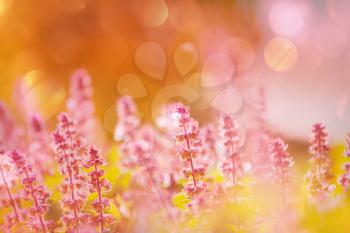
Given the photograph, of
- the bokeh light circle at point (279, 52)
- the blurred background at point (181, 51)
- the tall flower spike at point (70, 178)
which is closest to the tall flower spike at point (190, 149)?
the tall flower spike at point (70, 178)

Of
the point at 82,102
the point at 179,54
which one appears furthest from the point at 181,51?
the point at 82,102

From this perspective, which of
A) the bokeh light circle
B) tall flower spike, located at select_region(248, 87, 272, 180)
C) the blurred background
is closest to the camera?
tall flower spike, located at select_region(248, 87, 272, 180)

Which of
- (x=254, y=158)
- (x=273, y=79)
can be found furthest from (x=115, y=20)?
(x=254, y=158)

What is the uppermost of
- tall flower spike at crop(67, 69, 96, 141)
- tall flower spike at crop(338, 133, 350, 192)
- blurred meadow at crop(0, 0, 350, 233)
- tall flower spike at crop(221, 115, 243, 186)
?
blurred meadow at crop(0, 0, 350, 233)

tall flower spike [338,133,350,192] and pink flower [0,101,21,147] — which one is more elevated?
pink flower [0,101,21,147]

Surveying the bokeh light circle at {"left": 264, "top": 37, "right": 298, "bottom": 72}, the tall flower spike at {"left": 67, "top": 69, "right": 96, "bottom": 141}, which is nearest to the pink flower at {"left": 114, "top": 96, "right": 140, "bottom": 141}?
the tall flower spike at {"left": 67, "top": 69, "right": 96, "bottom": 141}

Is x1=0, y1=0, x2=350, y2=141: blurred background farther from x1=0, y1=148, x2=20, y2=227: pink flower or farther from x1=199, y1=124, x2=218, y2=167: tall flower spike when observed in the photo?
x1=0, y1=148, x2=20, y2=227: pink flower

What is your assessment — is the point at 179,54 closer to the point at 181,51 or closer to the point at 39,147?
the point at 181,51
